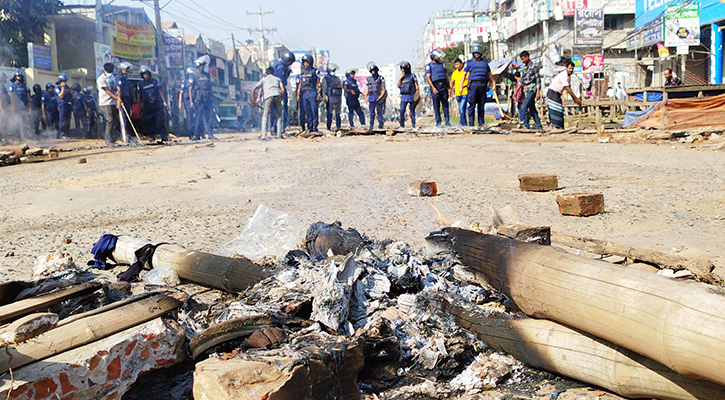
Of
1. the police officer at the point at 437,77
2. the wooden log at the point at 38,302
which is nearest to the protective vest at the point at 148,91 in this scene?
the police officer at the point at 437,77

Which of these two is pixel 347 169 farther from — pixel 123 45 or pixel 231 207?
pixel 123 45

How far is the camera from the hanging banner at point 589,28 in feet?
117

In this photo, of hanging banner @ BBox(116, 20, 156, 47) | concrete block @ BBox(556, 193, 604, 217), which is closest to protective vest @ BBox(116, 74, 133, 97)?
concrete block @ BBox(556, 193, 604, 217)

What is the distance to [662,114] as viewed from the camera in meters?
12.1

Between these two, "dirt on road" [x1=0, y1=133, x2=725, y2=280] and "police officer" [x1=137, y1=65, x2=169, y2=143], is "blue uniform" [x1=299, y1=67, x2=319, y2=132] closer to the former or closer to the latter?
"police officer" [x1=137, y1=65, x2=169, y2=143]

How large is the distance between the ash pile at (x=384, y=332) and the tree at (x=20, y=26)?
79.1 feet

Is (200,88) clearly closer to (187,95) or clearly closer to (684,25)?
(187,95)

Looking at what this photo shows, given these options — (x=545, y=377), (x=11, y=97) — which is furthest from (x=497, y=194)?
(x=11, y=97)

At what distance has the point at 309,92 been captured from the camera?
15094 mm

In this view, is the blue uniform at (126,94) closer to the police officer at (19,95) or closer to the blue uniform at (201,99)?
the blue uniform at (201,99)

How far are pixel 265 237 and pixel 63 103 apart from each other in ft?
56.4

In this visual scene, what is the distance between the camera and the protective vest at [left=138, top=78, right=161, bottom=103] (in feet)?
50.5

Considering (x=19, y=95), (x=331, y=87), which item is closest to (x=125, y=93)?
(x=19, y=95)

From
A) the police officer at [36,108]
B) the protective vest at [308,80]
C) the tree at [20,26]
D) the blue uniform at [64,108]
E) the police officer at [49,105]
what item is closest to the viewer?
the protective vest at [308,80]
